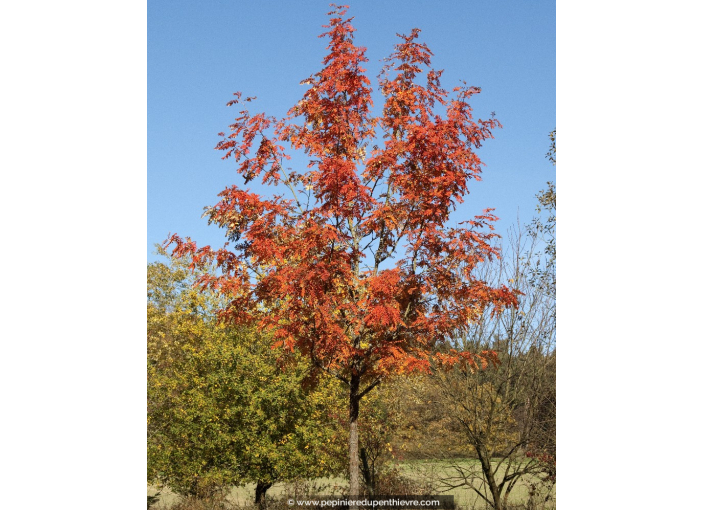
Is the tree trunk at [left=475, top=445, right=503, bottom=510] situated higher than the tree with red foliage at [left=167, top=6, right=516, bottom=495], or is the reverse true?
the tree with red foliage at [left=167, top=6, right=516, bottom=495]

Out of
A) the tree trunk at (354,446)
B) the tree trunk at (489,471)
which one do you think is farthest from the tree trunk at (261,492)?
the tree trunk at (354,446)

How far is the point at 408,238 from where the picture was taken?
8.00 m

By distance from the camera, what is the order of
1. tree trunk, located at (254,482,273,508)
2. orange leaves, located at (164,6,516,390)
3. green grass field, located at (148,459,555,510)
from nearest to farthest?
orange leaves, located at (164,6,516,390) < green grass field, located at (148,459,555,510) < tree trunk, located at (254,482,273,508)

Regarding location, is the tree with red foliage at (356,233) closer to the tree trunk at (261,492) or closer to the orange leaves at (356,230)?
the orange leaves at (356,230)

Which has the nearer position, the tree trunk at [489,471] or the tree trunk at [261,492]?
the tree trunk at [489,471]

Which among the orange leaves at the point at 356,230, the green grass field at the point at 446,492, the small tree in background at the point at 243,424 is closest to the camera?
the orange leaves at the point at 356,230

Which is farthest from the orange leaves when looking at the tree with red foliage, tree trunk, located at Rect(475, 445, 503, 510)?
tree trunk, located at Rect(475, 445, 503, 510)

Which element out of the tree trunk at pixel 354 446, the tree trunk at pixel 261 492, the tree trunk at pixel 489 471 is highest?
the tree trunk at pixel 354 446

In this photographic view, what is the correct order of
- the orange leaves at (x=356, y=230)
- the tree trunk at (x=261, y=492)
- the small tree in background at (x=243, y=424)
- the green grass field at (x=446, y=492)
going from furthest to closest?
the tree trunk at (x=261, y=492), the small tree in background at (x=243, y=424), the green grass field at (x=446, y=492), the orange leaves at (x=356, y=230)

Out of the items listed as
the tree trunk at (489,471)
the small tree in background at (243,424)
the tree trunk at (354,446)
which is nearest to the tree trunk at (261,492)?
the small tree in background at (243,424)

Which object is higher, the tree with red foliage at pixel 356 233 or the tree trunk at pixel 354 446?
the tree with red foliage at pixel 356 233

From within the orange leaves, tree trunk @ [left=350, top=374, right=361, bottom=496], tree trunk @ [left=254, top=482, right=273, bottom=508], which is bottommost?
tree trunk @ [left=254, top=482, right=273, bottom=508]

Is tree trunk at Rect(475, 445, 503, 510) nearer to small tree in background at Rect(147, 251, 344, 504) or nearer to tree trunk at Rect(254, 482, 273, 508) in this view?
small tree in background at Rect(147, 251, 344, 504)
